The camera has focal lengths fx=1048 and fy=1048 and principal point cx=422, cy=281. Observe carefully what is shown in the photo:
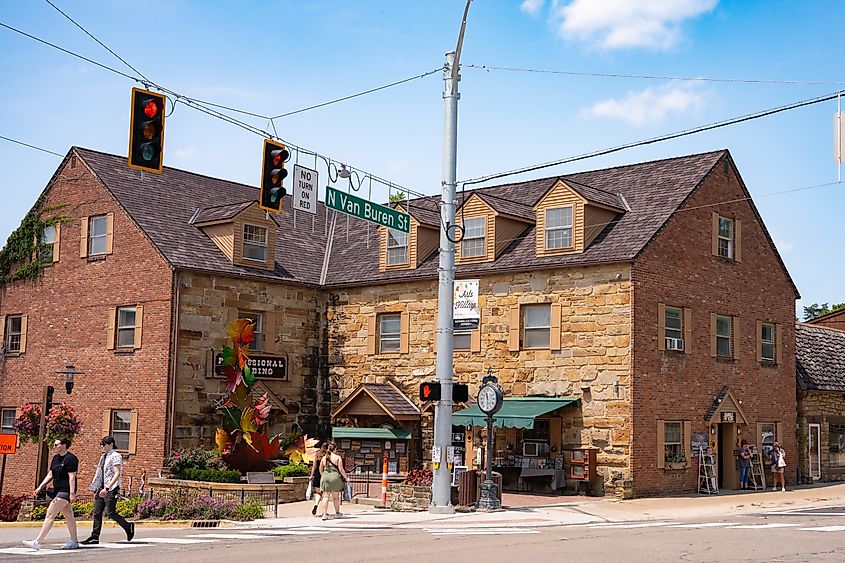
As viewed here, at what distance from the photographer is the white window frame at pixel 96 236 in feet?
105

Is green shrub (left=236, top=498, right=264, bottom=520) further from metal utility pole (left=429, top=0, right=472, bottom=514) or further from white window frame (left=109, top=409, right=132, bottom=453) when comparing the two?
white window frame (left=109, top=409, right=132, bottom=453)

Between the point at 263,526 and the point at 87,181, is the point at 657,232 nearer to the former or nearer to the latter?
the point at 263,526

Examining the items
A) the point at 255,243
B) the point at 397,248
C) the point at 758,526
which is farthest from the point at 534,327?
the point at 758,526

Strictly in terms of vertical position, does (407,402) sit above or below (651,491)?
above

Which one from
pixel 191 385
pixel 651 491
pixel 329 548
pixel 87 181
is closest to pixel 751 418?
pixel 651 491

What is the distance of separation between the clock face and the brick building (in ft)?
14.8

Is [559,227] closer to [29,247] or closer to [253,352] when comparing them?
[253,352]

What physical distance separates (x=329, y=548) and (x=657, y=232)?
51.2ft

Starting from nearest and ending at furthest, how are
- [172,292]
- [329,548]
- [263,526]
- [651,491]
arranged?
1. [329,548]
2. [263,526]
3. [651,491]
4. [172,292]

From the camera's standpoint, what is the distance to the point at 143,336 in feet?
99.9

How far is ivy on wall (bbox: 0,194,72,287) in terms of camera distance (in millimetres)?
33875

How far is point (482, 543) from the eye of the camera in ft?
53.8

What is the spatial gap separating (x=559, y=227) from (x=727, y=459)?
28.2ft

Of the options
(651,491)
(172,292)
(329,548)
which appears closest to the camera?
(329,548)
